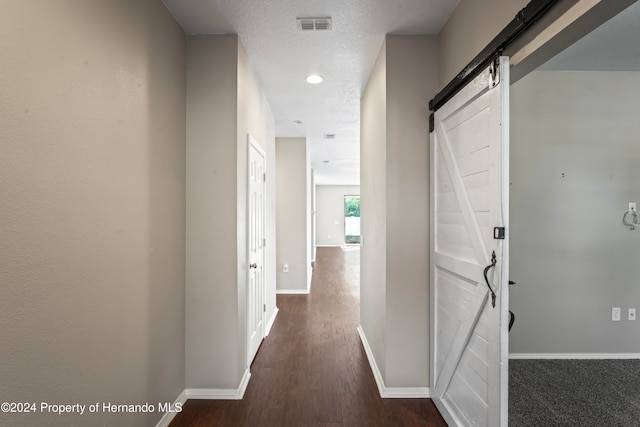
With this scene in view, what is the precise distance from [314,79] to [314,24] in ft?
3.05

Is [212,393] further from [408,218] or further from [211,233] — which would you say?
[408,218]

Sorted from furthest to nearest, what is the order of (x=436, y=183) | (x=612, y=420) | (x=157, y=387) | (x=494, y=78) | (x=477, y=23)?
1. (x=436, y=183)
2. (x=612, y=420)
3. (x=157, y=387)
4. (x=477, y=23)
5. (x=494, y=78)

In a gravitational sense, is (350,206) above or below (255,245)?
above

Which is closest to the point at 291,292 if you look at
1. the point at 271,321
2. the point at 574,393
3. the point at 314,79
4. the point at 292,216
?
the point at 292,216

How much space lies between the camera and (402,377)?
2492mm

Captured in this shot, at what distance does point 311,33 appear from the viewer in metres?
2.47

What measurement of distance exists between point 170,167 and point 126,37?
770mm

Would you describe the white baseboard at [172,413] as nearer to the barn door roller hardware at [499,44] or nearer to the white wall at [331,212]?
the barn door roller hardware at [499,44]

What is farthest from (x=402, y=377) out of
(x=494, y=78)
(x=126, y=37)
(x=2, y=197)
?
(x=126, y=37)

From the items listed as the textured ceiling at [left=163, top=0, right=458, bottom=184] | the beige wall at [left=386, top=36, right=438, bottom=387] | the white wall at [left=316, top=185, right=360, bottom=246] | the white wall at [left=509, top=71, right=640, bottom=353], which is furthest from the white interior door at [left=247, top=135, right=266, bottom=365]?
the white wall at [left=316, top=185, right=360, bottom=246]

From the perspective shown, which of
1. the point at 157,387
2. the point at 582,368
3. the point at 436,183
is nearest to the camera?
the point at 157,387

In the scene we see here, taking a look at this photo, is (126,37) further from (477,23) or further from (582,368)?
(582,368)

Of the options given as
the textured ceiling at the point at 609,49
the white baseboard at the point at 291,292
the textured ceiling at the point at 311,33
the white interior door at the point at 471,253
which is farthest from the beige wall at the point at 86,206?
the white baseboard at the point at 291,292

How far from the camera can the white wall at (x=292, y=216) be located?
19.1 feet
